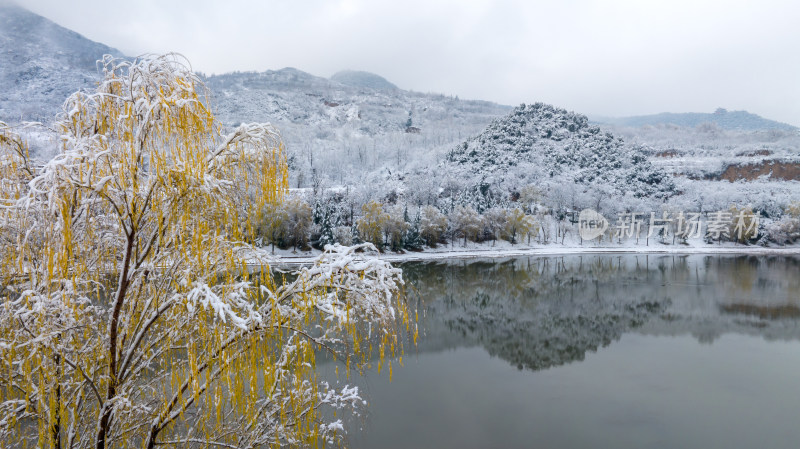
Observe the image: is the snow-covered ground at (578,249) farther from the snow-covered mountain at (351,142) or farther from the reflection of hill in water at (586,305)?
the snow-covered mountain at (351,142)

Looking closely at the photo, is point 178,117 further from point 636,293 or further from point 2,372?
point 636,293

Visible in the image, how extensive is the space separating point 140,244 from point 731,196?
85425 mm

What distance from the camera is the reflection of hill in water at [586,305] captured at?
57.5 ft

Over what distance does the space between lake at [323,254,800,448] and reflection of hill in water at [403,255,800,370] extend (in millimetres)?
109

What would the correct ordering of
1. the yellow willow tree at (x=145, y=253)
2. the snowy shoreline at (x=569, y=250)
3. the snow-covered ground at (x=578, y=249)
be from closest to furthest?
the yellow willow tree at (x=145, y=253)
the snowy shoreline at (x=569, y=250)
the snow-covered ground at (x=578, y=249)

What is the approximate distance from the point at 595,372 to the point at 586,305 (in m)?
10.2

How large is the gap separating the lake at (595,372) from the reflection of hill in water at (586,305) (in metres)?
0.11

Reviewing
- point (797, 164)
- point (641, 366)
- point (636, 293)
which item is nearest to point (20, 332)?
point (641, 366)

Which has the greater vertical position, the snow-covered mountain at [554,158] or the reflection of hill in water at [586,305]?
the snow-covered mountain at [554,158]

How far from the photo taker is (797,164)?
85.0 metres

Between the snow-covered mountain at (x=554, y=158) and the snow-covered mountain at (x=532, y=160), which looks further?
the snow-covered mountain at (x=554, y=158)

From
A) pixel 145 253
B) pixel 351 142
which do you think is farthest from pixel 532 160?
pixel 145 253

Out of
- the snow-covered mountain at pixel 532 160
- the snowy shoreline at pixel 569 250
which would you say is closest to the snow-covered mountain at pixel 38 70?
the snow-covered mountain at pixel 532 160

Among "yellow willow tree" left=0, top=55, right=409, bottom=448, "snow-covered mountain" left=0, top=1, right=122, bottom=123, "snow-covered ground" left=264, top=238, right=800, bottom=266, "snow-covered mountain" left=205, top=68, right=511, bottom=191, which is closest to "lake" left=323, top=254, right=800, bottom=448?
"yellow willow tree" left=0, top=55, right=409, bottom=448
